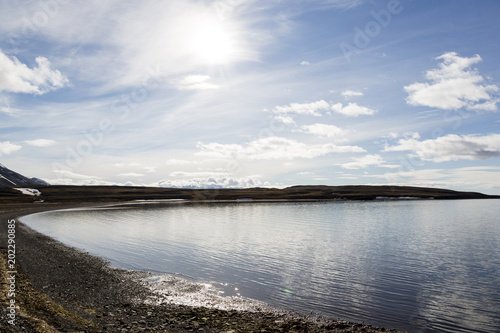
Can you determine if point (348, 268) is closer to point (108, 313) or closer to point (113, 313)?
point (113, 313)

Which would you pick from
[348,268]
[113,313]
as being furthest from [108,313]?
[348,268]

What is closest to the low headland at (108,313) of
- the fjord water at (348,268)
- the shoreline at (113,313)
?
the shoreline at (113,313)

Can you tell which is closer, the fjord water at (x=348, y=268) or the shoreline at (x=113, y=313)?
the shoreline at (x=113, y=313)

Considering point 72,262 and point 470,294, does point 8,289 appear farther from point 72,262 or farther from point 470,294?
point 470,294

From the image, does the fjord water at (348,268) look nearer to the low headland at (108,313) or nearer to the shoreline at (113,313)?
the low headland at (108,313)

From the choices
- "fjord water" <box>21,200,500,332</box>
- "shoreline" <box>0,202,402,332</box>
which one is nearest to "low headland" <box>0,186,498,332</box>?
"shoreline" <box>0,202,402,332</box>

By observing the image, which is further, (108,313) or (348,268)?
(348,268)

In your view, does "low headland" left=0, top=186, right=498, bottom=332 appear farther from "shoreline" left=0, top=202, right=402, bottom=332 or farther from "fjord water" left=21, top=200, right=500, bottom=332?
"fjord water" left=21, top=200, right=500, bottom=332

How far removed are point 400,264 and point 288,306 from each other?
17.1 metres

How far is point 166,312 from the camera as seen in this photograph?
60.2 feet

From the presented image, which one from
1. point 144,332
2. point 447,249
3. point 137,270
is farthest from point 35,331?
point 447,249

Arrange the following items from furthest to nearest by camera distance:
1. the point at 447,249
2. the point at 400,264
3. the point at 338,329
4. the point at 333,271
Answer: the point at 447,249
the point at 400,264
the point at 333,271
the point at 338,329

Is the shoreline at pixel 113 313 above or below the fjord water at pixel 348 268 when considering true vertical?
above

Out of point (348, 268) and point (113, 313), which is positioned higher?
point (113, 313)
